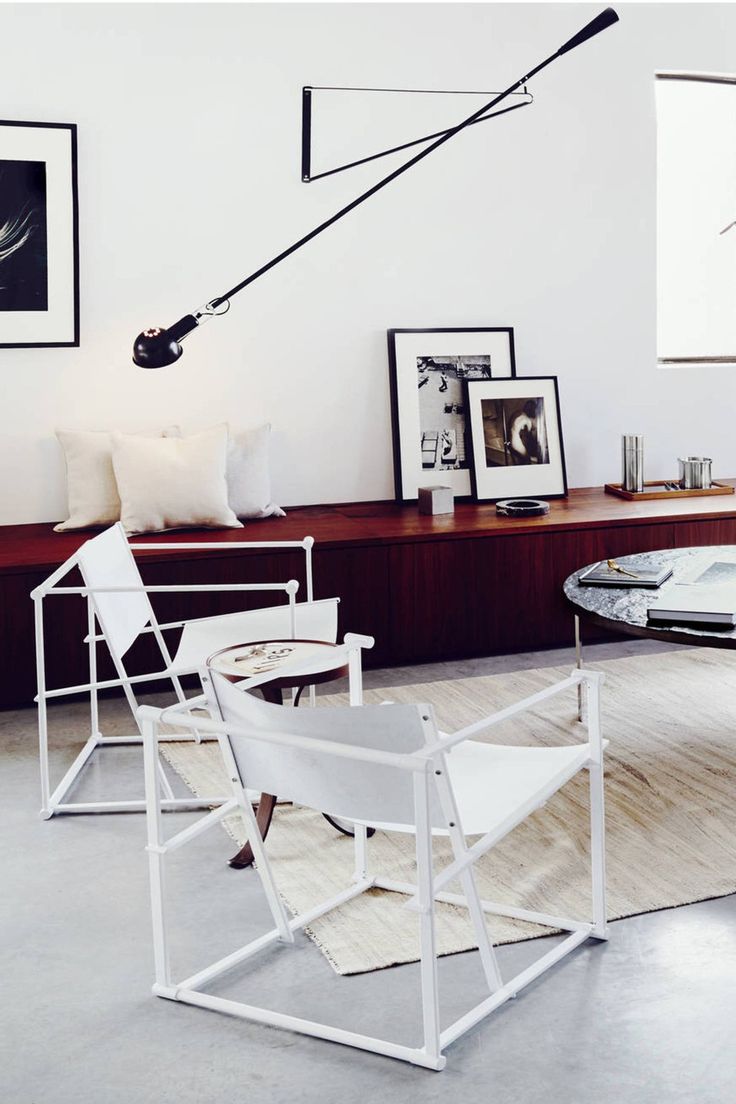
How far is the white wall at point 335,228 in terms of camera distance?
15.8 ft

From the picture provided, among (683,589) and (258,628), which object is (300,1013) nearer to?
(258,628)

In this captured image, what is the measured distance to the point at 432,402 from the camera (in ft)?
17.6

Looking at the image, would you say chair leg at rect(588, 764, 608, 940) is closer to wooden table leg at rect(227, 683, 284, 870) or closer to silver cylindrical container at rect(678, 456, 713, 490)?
wooden table leg at rect(227, 683, 284, 870)

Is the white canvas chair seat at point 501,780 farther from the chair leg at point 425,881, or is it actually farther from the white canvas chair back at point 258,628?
the white canvas chair back at point 258,628

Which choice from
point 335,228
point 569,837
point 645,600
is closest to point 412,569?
point 645,600

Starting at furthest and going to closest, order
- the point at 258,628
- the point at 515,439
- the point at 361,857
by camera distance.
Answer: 1. the point at 515,439
2. the point at 258,628
3. the point at 361,857

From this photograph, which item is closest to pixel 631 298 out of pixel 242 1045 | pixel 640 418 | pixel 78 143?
pixel 640 418

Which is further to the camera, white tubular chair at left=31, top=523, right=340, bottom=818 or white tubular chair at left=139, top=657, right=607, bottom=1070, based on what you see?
white tubular chair at left=31, top=523, right=340, bottom=818

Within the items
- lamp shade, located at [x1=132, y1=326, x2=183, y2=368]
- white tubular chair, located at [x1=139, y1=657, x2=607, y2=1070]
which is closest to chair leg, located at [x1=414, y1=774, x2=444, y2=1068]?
white tubular chair, located at [x1=139, y1=657, x2=607, y2=1070]

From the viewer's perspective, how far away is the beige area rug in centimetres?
270

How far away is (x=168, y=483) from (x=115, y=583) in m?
1.01

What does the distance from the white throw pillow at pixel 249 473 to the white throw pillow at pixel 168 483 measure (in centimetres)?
18

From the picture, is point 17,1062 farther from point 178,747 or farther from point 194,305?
point 194,305

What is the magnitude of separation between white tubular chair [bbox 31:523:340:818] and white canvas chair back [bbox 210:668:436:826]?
3.26 ft
